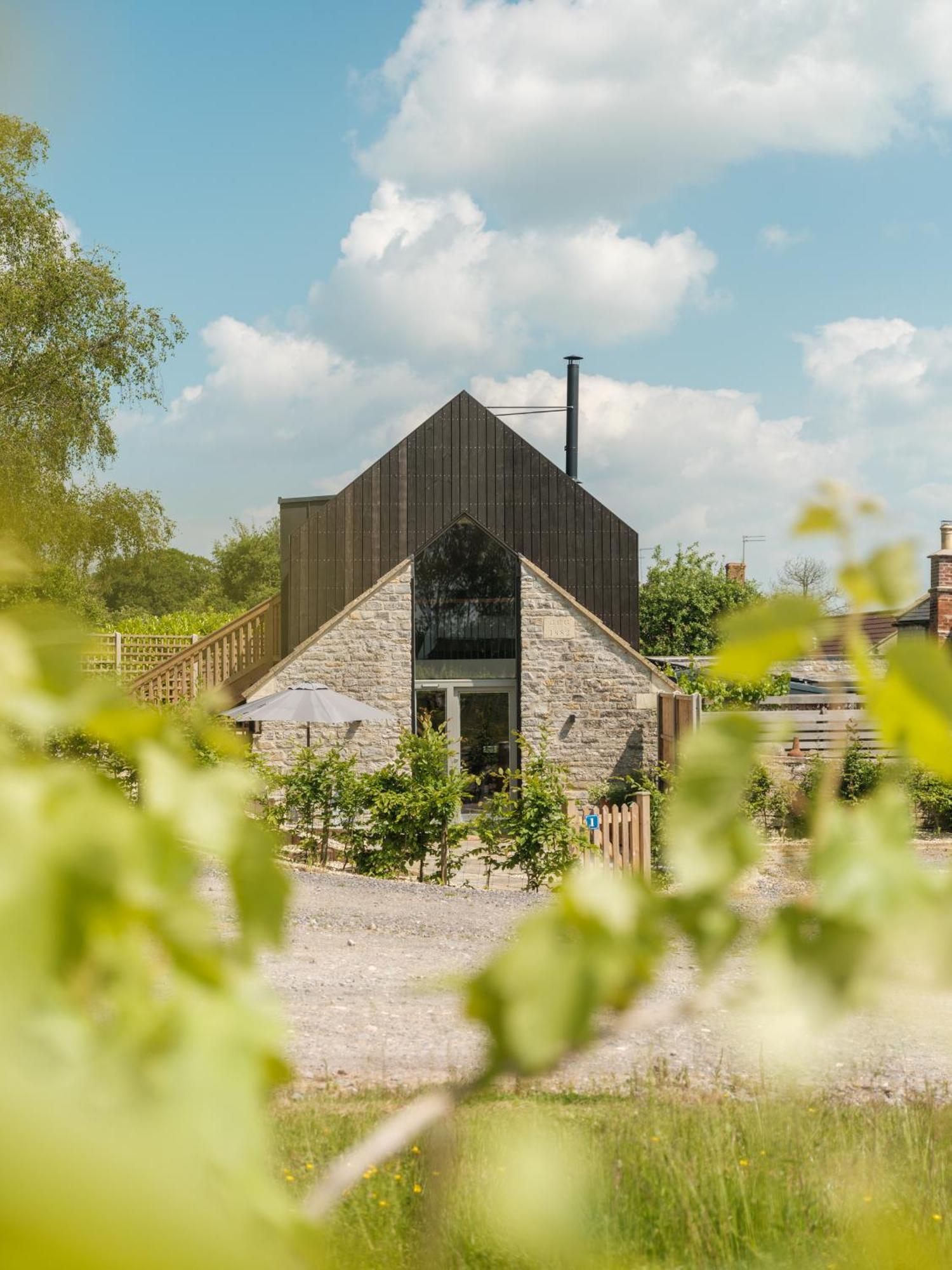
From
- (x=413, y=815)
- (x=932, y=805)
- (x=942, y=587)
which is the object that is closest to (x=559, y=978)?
(x=413, y=815)

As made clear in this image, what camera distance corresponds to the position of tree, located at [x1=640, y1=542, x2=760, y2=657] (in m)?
29.5

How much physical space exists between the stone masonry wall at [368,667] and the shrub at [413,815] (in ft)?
12.0

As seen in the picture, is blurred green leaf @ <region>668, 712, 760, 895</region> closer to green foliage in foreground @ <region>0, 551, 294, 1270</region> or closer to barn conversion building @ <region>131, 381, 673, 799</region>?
green foliage in foreground @ <region>0, 551, 294, 1270</region>

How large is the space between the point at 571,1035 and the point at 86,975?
7.4 inches

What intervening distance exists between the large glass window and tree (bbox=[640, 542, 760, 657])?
11.8 meters

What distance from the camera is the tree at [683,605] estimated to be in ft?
96.9

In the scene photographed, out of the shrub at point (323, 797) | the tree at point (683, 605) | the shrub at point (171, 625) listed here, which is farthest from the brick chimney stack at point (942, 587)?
the shrub at point (171, 625)

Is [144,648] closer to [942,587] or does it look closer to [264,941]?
[942,587]

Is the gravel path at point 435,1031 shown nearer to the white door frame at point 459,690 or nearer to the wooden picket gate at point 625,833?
the wooden picket gate at point 625,833

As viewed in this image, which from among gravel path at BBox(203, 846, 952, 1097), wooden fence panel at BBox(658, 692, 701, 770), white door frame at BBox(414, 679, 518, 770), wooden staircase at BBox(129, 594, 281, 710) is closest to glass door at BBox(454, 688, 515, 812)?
white door frame at BBox(414, 679, 518, 770)

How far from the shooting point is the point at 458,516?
18500 millimetres

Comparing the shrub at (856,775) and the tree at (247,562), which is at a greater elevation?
the tree at (247,562)

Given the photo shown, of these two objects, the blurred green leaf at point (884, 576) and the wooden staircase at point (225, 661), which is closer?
the blurred green leaf at point (884, 576)

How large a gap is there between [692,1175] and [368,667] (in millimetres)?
14425
